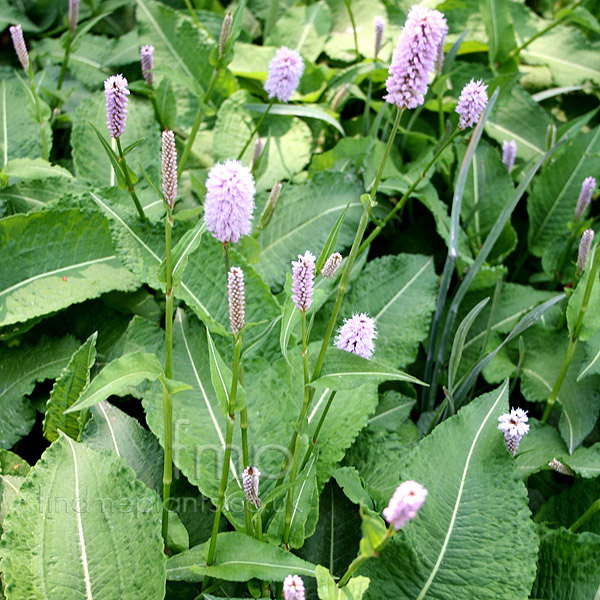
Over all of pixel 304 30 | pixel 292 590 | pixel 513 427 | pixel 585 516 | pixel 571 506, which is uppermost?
pixel 304 30

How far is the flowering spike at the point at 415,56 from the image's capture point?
3.49 ft

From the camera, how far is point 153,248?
68.7 inches

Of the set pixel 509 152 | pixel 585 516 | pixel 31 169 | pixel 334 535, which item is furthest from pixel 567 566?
pixel 31 169

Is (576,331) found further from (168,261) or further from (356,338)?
(168,261)

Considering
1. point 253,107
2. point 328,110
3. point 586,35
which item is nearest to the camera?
point 253,107

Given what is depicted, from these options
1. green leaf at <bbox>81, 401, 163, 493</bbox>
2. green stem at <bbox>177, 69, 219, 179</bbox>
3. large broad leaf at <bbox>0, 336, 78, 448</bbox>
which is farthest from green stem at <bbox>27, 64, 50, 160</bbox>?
green leaf at <bbox>81, 401, 163, 493</bbox>

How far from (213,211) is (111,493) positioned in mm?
619

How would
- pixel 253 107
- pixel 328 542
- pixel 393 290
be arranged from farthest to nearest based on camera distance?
pixel 253 107
pixel 393 290
pixel 328 542

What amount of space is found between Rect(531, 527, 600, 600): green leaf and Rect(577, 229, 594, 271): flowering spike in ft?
2.03

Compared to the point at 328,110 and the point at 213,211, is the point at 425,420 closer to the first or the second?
the point at 213,211

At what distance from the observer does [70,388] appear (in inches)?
61.7

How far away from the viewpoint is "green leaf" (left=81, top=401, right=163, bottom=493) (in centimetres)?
157

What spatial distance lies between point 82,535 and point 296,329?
0.77m

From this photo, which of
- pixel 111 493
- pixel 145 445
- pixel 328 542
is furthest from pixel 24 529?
pixel 328 542
